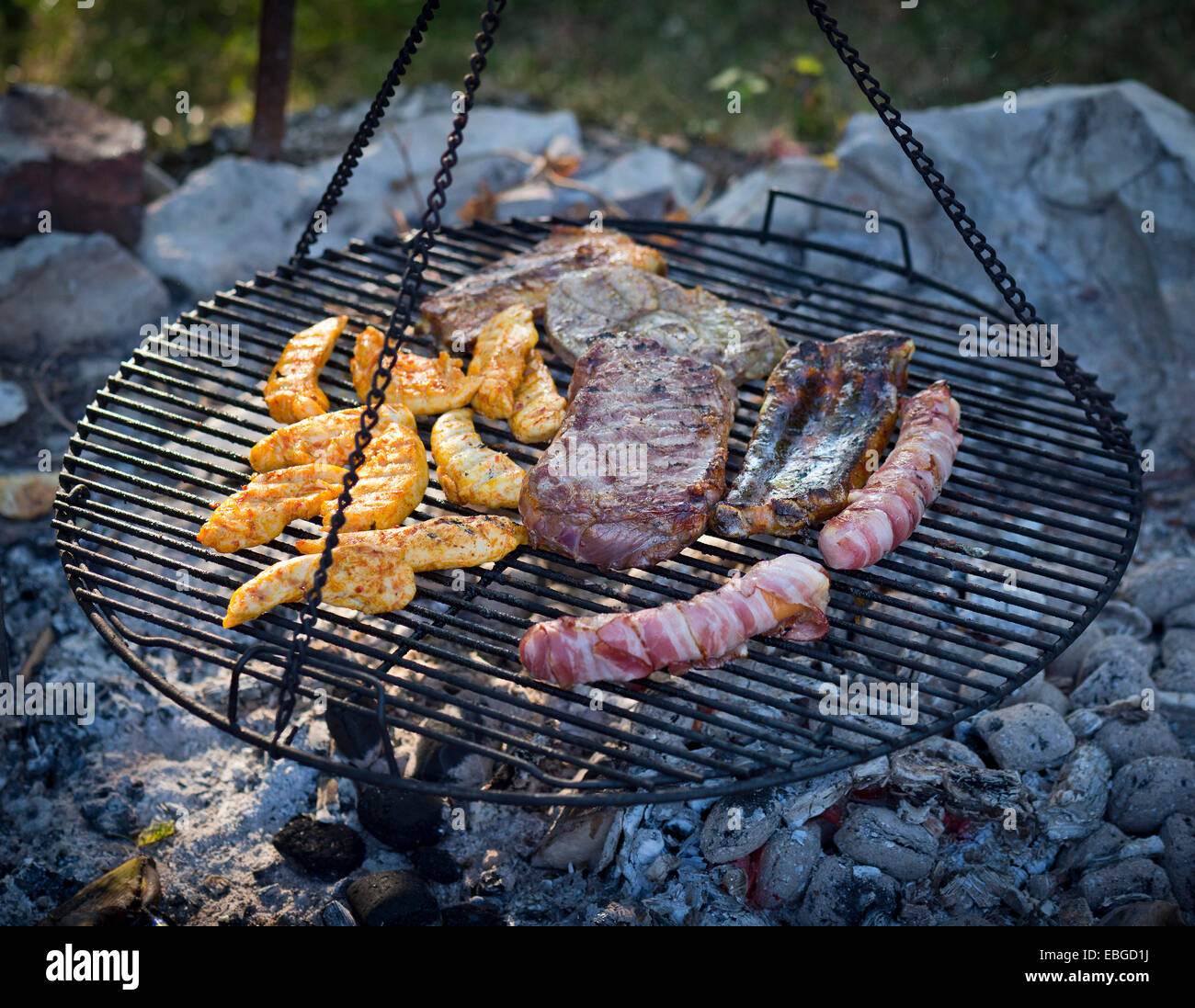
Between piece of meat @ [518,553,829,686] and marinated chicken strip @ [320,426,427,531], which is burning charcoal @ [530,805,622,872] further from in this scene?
marinated chicken strip @ [320,426,427,531]

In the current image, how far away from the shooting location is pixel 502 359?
4.79 m

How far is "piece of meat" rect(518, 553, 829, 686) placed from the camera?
355 cm

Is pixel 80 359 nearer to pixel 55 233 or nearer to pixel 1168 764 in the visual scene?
pixel 55 233

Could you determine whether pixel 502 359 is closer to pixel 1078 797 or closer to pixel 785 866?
pixel 785 866

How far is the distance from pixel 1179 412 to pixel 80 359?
6.92m

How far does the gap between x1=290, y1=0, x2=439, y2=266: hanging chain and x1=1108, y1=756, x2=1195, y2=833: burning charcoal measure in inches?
157

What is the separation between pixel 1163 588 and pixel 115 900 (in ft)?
16.3

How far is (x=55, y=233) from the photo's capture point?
683 centimetres

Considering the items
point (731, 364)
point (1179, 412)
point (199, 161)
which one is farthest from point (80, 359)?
point (1179, 412)

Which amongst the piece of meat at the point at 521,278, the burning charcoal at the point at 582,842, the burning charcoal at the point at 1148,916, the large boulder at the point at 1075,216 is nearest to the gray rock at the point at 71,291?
the piece of meat at the point at 521,278

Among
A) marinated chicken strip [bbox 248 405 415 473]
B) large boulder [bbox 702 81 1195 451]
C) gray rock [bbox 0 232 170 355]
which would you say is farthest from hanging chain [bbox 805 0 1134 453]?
gray rock [bbox 0 232 170 355]

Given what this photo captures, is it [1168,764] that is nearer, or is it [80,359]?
[1168,764]

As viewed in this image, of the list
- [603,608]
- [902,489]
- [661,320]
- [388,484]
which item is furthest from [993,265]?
[388,484]

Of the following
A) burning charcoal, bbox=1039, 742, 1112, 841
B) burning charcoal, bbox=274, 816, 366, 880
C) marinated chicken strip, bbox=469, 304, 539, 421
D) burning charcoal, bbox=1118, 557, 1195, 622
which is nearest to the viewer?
burning charcoal, bbox=1039, 742, 1112, 841
